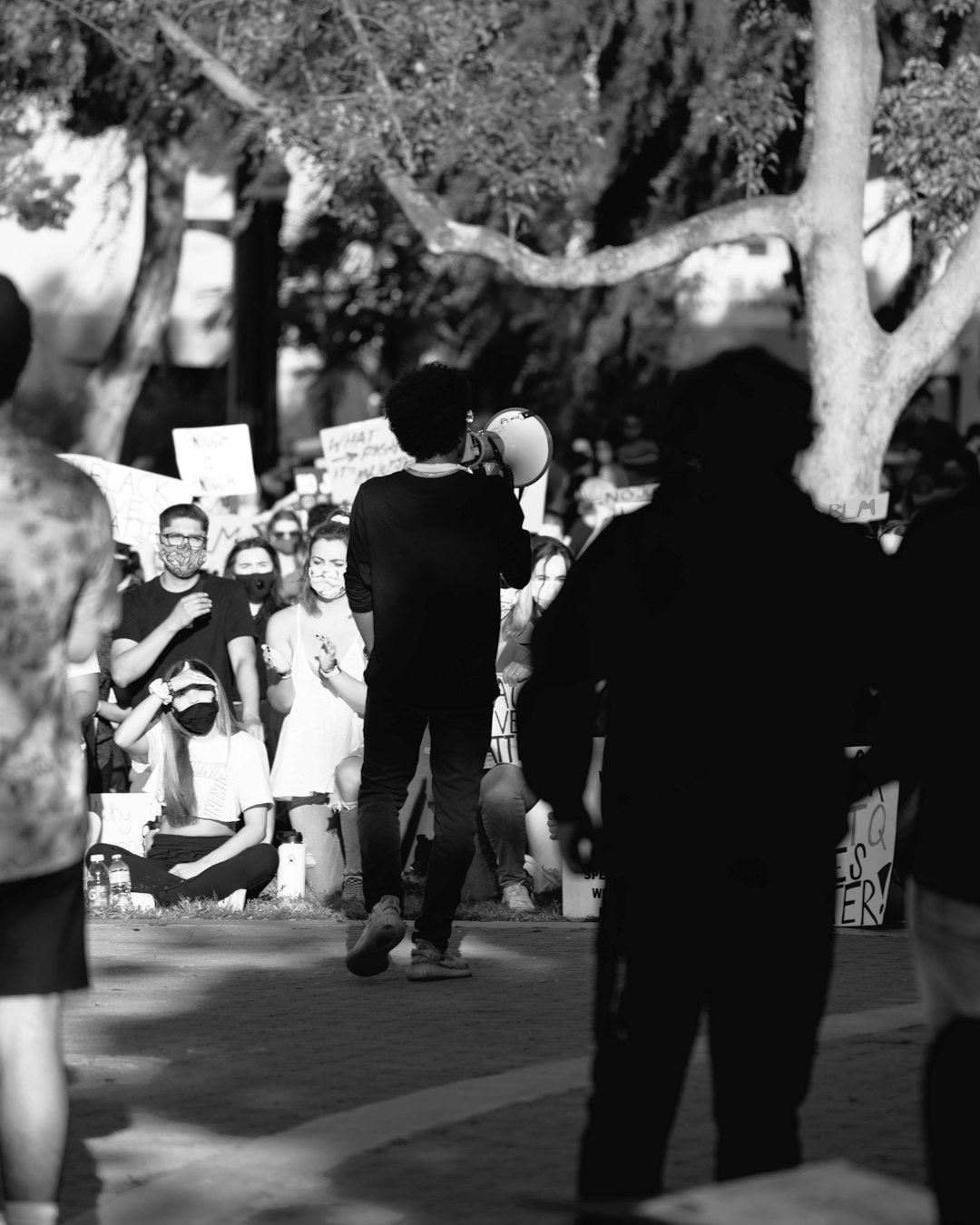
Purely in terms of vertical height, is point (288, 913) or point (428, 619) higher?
point (428, 619)

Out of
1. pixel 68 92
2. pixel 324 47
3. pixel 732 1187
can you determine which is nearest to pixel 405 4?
pixel 324 47

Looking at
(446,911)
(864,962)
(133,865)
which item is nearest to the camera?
(446,911)

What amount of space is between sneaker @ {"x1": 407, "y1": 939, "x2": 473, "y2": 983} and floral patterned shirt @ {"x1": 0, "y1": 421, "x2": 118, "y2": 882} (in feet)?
12.0

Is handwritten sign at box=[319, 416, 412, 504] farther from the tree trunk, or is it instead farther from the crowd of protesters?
the crowd of protesters

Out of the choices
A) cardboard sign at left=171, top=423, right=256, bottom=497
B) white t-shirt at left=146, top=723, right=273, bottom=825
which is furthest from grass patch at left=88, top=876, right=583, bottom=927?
cardboard sign at left=171, top=423, right=256, bottom=497

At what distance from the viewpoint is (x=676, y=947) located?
3.90 m

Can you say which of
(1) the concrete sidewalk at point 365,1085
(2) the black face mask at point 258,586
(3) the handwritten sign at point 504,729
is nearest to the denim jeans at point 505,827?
(3) the handwritten sign at point 504,729

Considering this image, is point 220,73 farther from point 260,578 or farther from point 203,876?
point 203,876

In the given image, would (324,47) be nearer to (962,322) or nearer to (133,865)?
(962,322)

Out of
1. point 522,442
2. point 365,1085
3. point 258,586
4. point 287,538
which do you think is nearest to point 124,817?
point 522,442

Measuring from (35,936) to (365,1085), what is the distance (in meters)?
2.15

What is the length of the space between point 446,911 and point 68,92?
1400 cm

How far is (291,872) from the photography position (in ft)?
32.5

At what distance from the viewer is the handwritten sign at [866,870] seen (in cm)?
924
